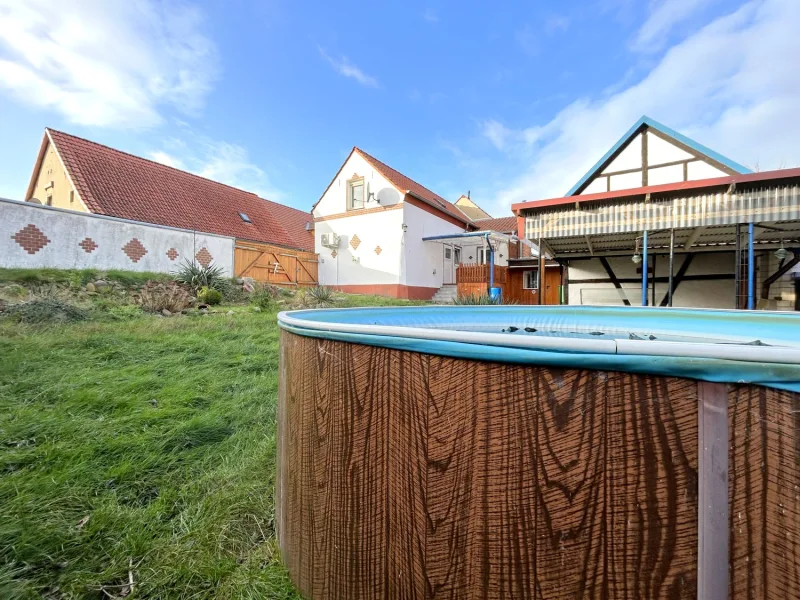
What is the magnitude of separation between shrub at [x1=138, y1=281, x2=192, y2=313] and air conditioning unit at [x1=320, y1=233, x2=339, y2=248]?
852 cm

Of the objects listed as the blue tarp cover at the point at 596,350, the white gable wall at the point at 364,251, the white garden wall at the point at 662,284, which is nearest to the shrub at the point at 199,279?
the white gable wall at the point at 364,251

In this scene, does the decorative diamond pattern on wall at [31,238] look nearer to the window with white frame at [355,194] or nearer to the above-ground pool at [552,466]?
the window with white frame at [355,194]

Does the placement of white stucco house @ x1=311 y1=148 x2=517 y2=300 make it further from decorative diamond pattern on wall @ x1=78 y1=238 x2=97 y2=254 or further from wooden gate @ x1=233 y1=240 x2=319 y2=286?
decorative diamond pattern on wall @ x1=78 y1=238 x2=97 y2=254

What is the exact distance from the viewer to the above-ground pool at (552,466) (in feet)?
2.29

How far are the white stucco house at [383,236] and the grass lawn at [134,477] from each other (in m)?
12.1

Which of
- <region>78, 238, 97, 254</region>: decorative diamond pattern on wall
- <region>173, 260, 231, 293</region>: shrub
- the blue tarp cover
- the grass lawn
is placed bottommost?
the grass lawn

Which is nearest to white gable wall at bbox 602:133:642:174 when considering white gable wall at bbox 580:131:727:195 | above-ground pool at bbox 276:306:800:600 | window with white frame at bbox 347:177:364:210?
white gable wall at bbox 580:131:727:195

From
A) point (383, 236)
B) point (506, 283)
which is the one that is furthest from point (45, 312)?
point (506, 283)

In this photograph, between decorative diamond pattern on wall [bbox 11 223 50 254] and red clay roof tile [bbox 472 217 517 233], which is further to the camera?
red clay roof tile [bbox 472 217 517 233]

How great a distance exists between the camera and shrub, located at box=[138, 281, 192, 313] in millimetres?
8516

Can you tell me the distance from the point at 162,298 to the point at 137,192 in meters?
8.38

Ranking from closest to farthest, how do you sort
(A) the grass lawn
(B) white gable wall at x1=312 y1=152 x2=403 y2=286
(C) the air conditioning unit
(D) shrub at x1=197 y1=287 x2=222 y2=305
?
(A) the grass lawn, (D) shrub at x1=197 y1=287 x2=222 y2=305, (B) white gable wall at x1=312 y1=152 x2=403 y2=286, (C) the air conditioning unit

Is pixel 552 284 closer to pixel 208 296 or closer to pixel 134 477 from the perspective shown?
pixel 208 296

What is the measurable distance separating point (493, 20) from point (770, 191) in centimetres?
828
